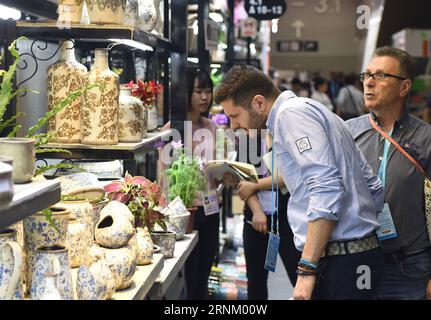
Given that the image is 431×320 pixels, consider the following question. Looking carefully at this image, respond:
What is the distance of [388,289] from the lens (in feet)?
9.74

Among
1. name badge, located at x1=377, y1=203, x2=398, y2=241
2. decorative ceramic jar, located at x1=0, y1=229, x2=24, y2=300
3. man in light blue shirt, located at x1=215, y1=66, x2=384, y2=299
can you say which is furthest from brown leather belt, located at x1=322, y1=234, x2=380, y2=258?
decorative ceramic jar, located at x1=0, y1=229, x2=24, y2=300

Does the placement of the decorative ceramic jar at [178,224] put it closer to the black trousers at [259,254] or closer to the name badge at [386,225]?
the black trousers at [259,254]

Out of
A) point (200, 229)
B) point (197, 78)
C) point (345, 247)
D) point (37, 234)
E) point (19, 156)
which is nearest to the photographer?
point (19, 156)

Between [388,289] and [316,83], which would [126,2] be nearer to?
[388,289]

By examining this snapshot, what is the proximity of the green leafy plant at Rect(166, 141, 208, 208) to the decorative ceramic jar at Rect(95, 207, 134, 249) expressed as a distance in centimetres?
153

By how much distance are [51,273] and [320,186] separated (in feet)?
3.16

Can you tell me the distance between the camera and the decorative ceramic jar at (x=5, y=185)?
1.32 metres

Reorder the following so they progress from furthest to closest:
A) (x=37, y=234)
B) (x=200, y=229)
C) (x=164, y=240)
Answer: (x=200, y=229) → (x=164, y=240) → (x=37, y=234)

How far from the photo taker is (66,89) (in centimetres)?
249

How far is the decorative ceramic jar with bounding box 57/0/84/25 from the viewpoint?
2.50m

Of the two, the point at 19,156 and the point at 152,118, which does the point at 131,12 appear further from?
the point at 19,156

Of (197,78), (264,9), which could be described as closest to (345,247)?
(197,78)

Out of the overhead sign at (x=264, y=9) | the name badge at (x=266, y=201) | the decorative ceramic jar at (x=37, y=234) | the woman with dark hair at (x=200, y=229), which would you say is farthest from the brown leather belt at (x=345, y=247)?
the overhead sign at (x=264, y=9)

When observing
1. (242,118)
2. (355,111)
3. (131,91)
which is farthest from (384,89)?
(355,111)
